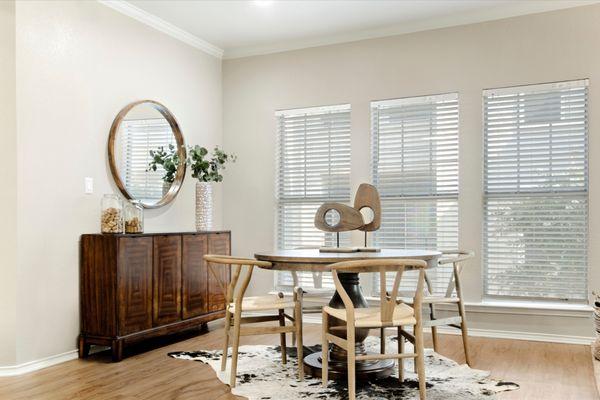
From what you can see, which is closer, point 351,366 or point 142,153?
point 351,366

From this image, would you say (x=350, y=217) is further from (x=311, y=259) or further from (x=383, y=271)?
(x=383, y=271)

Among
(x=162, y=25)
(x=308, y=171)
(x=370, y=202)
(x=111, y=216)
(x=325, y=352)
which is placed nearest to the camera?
(x=325, y=352)

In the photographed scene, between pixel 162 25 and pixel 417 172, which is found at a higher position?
pixel 162 25

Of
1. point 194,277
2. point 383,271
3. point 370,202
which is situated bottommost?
point 194,277

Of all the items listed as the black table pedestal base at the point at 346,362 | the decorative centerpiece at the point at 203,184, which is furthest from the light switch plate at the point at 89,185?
the black table pedestal base at the point at 346,362

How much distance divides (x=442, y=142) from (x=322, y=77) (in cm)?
134

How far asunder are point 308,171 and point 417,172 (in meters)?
1.10

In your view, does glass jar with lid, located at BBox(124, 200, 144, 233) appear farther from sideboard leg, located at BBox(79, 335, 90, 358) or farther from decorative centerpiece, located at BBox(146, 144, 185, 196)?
sideboard leg, located at BBox(79, 335, 90, 358)

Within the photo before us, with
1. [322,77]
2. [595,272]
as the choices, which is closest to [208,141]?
[322,77]

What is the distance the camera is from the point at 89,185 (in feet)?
13.8

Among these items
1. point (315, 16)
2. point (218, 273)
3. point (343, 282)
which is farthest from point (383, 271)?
point (315, 16)

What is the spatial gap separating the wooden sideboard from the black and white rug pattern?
18.4 inches

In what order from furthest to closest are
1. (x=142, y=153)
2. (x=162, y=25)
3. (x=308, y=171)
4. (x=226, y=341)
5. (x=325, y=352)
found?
(x=308, y=171) < (x=162, y=25) < (x=142, y=153) < (x=226, y=341) < (x=325, y=352)

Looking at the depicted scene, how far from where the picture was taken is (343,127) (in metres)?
5.38
